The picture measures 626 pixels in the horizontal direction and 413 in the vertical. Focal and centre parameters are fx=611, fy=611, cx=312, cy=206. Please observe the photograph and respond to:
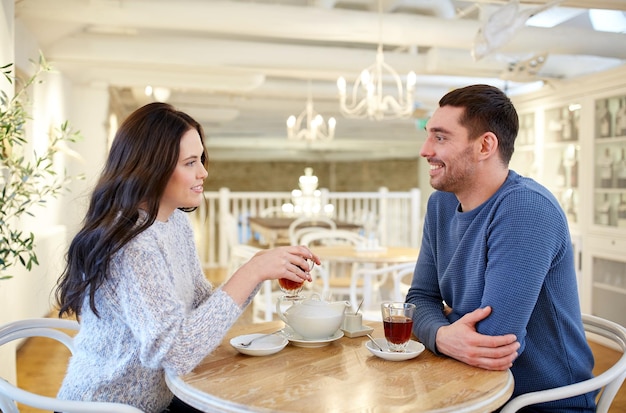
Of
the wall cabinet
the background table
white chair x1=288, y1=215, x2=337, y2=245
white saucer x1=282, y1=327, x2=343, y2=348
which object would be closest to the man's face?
white saucer x1=282, y1=327, x2=343, y2=348

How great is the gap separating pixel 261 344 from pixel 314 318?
0.47 feet

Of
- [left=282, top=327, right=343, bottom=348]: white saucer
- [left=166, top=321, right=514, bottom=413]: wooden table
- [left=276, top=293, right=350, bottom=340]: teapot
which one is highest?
[left=276, top=293, right=350, bottom=340]: teapot

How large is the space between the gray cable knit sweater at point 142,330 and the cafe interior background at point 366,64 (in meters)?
1.93

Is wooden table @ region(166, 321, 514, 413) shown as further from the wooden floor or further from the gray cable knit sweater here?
the wooden floor

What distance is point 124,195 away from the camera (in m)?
→ 1.41

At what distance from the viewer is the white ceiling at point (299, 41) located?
13.0 feet

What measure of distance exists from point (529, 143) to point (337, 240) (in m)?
2.25

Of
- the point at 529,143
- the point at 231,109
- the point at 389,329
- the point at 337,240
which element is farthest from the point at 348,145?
the point at 389,329

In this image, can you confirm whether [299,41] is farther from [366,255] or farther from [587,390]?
[587,390]

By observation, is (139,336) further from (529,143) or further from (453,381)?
(529,143)

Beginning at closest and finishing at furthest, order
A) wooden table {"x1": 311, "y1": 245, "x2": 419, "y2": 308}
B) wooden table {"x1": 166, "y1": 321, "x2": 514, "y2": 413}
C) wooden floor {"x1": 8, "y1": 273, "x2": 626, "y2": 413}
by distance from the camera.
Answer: wooden table {"x1": 166, "y1": 321, "x2": 514, "y2": 413}, wooden floor {"x1": 8, "y1": 273, "x2": 626, "y2": 413}, wooden table {"x1": 311, "y1": 245, "x2": 419, "y2": 308}

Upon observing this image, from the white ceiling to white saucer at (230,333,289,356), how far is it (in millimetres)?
2447

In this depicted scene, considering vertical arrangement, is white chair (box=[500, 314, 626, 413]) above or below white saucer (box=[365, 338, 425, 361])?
below

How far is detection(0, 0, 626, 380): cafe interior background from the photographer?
3.97 meters
